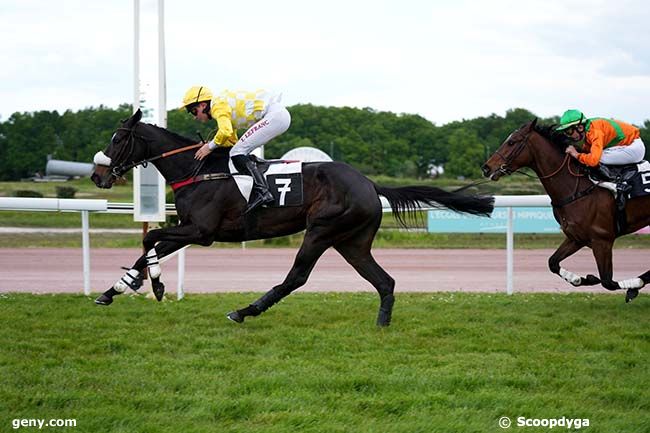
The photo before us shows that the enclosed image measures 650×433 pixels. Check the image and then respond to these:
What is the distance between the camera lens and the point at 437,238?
18.5 m

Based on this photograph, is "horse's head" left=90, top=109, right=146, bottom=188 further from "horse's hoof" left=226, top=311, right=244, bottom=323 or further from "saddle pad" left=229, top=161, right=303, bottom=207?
"horse's hoof" left=226, top=311, right=244, bottom=323

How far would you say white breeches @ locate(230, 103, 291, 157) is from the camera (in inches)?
283

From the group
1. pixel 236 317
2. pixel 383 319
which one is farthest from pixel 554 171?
pixel 236 317

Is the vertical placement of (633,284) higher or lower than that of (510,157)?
lower

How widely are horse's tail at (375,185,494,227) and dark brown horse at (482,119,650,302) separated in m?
0.52

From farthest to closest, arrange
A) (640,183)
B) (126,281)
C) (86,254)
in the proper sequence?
(86,254), (640,183), (126,281)

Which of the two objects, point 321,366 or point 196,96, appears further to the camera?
point 196,96

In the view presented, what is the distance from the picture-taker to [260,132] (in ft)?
23.6

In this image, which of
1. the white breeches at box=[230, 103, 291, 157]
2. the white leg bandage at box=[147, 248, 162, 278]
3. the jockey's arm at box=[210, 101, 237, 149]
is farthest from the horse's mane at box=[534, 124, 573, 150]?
the white leg bandage at box=[147, 248, 162, 278]

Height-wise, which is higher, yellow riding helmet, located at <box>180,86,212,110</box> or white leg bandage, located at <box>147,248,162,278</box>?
yellow riding helmet, located at <box>180,86,212,110</box>

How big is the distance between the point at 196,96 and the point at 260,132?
64cm

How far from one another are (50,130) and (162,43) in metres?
22.4

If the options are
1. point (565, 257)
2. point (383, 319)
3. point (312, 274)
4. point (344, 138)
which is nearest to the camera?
point (383, 319)

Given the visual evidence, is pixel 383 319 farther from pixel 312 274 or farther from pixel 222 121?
pixel 312 274
